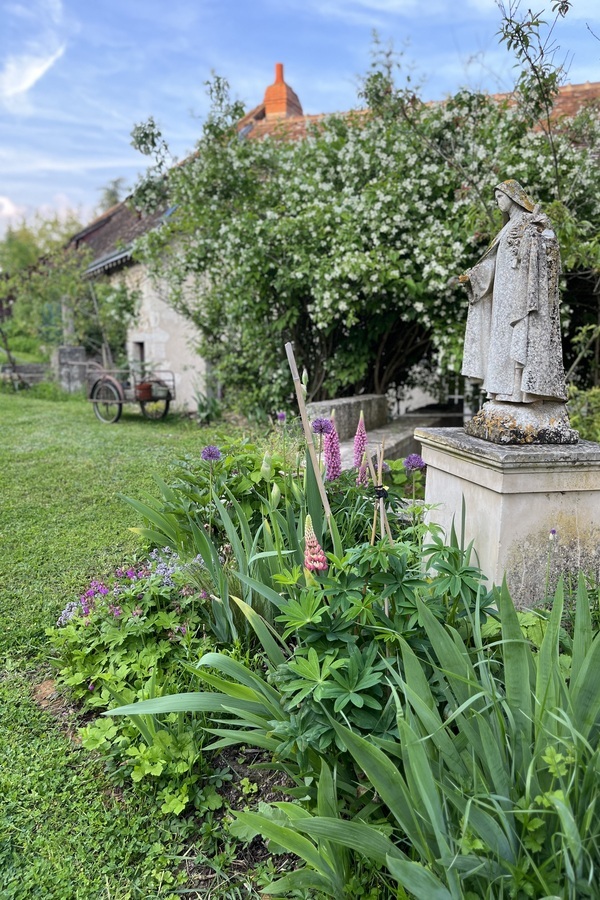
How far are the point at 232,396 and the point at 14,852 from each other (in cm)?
723

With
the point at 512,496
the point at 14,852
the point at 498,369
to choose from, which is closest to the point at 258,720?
the point at 14,852

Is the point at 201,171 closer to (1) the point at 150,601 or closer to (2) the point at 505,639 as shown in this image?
(1) the point at 150,601

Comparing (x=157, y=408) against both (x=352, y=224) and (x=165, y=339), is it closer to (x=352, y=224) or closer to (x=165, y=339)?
(x=165, y=339)

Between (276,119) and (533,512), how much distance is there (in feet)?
34.9

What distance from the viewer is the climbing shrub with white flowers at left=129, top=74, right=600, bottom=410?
5852 mm

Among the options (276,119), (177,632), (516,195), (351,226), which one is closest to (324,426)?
(177,632)

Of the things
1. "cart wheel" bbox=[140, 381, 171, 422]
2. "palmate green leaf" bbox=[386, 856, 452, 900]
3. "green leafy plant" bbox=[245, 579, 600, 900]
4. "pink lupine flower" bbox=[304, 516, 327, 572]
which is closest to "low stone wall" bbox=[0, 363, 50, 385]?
"cart wheel" bbox=[140, 381, 171, 422]

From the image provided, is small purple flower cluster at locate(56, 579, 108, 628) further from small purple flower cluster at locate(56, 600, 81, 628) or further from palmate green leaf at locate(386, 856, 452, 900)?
palmate green leaf at locate(386, 856, 452, 900)

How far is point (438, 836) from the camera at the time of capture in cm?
117

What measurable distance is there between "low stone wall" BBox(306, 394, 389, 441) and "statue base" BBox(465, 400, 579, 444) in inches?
113

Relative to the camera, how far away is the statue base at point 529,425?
8.06ft

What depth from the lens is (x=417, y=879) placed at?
1.16 m

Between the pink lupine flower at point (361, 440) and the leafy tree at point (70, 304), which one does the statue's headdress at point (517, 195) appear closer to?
the pink lupine flower at point (361, 440)

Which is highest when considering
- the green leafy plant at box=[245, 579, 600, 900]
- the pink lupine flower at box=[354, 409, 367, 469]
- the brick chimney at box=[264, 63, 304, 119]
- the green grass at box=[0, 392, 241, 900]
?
the brick chimney at box=[264, 63, 304, 119]
